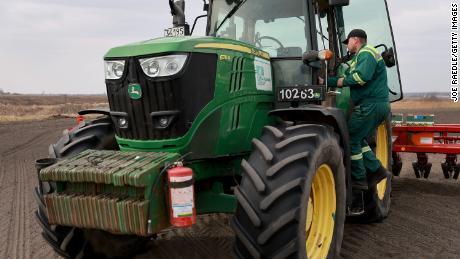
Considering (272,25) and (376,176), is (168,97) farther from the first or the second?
(376,176)

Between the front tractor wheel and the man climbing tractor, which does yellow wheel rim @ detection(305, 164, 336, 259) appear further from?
the man climbing tractor

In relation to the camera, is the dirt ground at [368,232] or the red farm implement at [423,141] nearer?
the dirt ground at [368,232]

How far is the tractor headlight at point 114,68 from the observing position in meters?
3.96

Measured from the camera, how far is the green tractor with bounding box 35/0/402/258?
3.38 m

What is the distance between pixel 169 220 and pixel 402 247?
289 cm

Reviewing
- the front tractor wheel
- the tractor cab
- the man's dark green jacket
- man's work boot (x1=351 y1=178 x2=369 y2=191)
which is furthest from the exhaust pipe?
man's work boot (x1=351 y1=178 x2=369 y2=191)

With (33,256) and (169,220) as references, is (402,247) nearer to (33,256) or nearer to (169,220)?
(169,220)

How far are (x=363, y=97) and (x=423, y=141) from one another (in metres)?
3.44

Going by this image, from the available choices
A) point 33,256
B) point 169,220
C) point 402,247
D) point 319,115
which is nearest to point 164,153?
point 169,220

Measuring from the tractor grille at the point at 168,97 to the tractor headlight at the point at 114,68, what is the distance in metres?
0.06

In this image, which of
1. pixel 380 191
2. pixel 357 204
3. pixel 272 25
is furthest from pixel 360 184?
pixel 272 25

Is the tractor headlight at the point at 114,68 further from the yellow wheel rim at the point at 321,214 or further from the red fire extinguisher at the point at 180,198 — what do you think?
the yellow wheel rim at the point at 321,214

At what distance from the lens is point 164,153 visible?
372cm

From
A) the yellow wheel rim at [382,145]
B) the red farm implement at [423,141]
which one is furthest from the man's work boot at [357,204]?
the red farm implement at [423,141]
